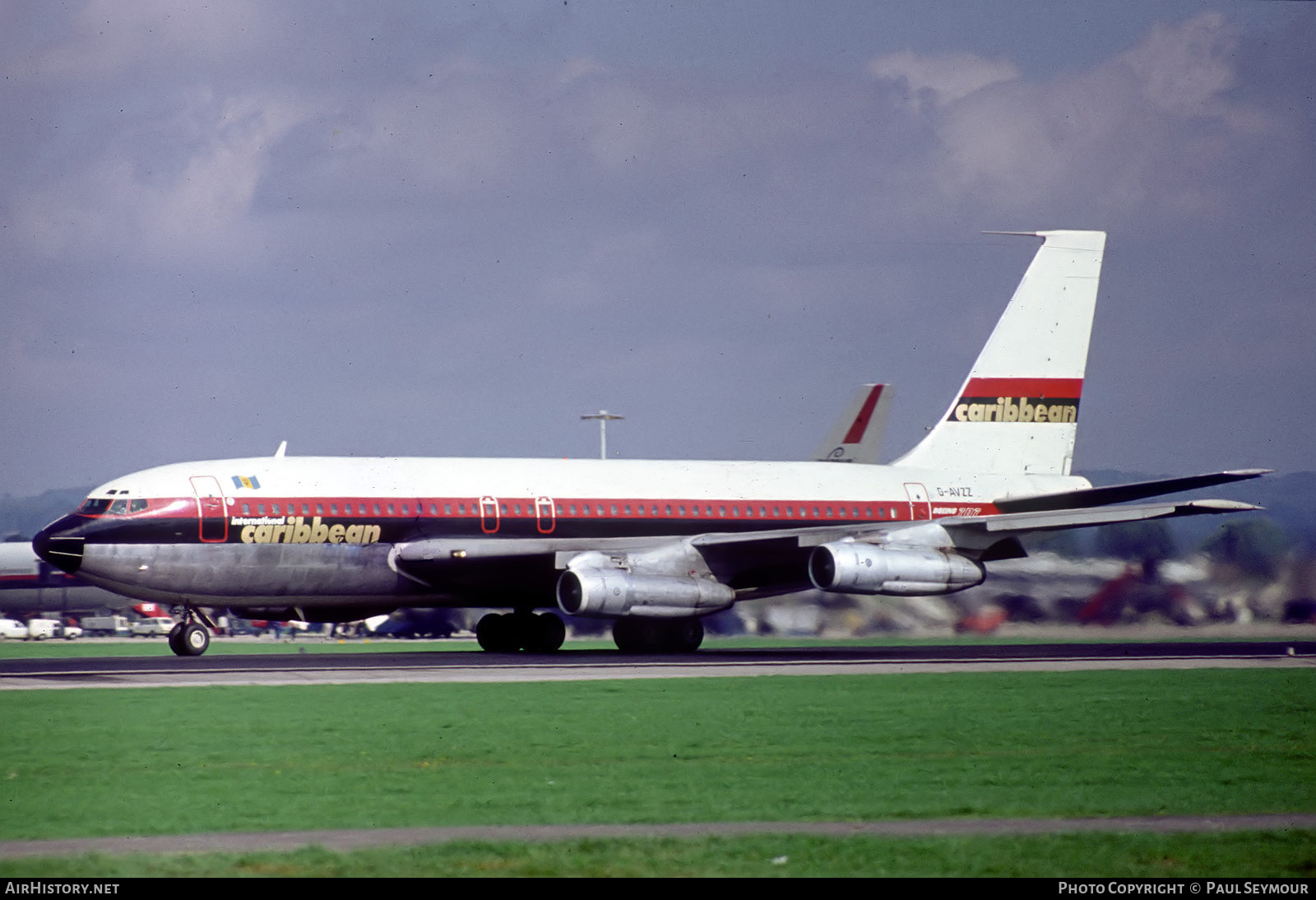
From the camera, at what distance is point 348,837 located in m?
13.9

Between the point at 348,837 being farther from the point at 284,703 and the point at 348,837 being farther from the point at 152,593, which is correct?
the point at 152,593

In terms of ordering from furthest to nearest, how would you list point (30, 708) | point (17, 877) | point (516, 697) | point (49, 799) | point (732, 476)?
1. point (732, 476)
2. point (516, 697)
3. point (30, 708)
4. point (49, 799)
5. point (17, 877)

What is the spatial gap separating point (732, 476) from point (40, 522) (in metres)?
19.4

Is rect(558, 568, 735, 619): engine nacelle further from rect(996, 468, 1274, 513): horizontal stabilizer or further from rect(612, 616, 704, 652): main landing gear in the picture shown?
rect(996, 468, 1274, 513): horizontal stabilizer

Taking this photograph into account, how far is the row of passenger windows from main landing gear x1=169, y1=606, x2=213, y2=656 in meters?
3.20

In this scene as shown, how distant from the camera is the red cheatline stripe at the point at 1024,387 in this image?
50969mm

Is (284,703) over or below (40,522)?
below

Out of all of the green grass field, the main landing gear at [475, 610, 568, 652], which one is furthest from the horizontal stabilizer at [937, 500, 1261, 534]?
the green grass field

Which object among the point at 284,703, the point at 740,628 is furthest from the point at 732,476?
the point at 284,703

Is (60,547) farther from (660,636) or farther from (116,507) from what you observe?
(660,636)

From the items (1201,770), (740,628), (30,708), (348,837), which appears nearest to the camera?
(348,837)

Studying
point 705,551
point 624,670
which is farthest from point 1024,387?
point 624,670

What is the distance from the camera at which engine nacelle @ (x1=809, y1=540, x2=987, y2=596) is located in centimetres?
4062

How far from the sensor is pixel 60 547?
1529 inches
